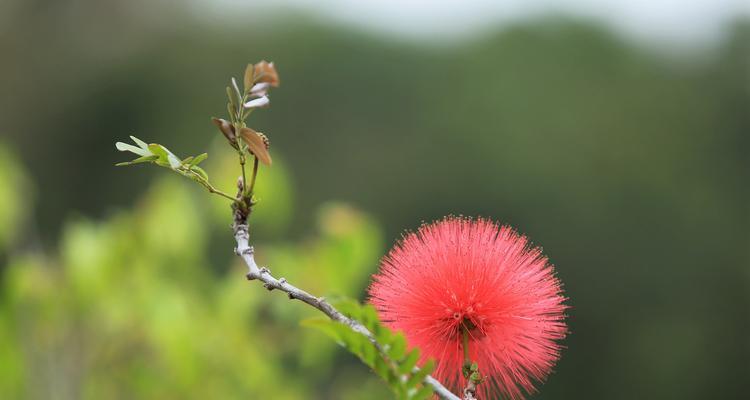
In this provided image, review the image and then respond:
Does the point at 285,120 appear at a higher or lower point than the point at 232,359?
higher

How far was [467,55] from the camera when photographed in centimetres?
1152

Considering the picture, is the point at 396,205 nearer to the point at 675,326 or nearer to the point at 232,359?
the point at 675,326

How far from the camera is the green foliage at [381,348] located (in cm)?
93

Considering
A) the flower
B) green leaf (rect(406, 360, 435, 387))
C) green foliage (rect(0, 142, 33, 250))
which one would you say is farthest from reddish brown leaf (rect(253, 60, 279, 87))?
green foliage (rect(0, 142, 33, 250))

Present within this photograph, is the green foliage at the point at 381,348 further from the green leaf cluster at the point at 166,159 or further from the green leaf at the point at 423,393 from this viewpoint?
the green leaf cluster at the point at 166,159

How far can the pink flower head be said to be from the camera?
1076 mm

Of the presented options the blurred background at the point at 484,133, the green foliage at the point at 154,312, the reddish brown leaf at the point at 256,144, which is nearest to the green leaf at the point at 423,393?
the reddish brown leaf at the point at 256,144

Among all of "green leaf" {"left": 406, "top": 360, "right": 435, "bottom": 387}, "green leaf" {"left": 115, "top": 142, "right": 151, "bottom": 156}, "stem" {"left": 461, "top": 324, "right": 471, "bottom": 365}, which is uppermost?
"stem" {"left": 461, "top": 324, "right": 471, "bottom": 365}

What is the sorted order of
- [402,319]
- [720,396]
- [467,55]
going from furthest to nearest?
1. [467,55]
2. [720,396]
3. [402,319]

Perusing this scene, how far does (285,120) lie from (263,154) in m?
10.2

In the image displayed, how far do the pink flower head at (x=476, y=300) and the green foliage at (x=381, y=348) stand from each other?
0.14 meters

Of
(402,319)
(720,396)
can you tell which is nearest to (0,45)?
(720,396)

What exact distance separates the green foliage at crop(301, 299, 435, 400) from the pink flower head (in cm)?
14

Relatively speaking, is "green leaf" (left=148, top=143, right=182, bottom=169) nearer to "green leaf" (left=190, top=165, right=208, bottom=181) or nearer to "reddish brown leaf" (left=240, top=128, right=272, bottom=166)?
"green leaf" (left=190, top=165, right=208, bottom=181)
